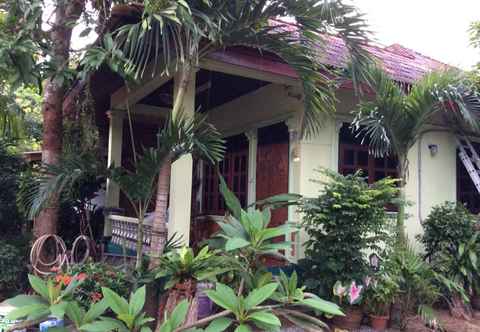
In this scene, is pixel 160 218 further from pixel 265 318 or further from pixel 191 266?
pixel 265 318

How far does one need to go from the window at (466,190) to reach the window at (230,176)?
12.7 ft

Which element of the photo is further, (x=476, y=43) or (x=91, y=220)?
(x=91, y=220)

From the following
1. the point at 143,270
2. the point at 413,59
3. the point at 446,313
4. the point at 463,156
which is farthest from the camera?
the point at 413,59

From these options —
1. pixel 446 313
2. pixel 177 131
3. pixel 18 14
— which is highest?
pixel 18 14

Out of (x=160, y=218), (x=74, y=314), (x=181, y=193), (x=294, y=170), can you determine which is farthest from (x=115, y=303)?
(x=294, y=170)

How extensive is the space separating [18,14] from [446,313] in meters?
6.19

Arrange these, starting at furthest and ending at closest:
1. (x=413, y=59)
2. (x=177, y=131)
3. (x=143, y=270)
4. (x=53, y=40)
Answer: (x=413, y=59) → (x=53, y=40) → (x=143, y=270) → (x=177, y=131)

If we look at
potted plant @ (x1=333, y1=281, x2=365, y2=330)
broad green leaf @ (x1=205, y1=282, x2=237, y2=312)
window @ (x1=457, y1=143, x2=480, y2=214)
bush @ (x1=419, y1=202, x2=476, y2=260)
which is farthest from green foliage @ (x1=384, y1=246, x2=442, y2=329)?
window @ (x1=457, y1=143, x2=480, y2=214)

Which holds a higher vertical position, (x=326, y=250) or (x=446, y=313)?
(x=326, y=250)

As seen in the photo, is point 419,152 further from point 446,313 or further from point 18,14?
point 18,14

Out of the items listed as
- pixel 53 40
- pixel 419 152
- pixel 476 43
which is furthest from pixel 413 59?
pixel 53 40

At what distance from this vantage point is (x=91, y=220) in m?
7.18

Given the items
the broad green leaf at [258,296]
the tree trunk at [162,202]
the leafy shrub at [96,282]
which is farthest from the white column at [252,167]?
the broad green leaf at [258,296]

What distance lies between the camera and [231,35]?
13.4ft
